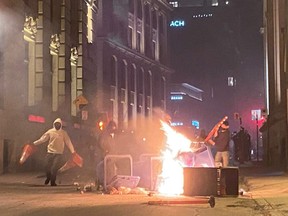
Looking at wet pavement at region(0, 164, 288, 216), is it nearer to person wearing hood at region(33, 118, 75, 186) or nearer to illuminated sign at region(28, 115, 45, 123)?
person wearing hood at region(33, 118, 75, 186)

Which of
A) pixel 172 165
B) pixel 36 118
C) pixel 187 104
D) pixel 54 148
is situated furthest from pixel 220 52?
pixel 172 165

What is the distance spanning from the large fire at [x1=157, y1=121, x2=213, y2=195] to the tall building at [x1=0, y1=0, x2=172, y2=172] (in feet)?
25.6

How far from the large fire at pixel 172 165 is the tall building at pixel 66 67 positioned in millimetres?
7814

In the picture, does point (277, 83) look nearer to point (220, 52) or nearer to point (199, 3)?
point (220, 52)

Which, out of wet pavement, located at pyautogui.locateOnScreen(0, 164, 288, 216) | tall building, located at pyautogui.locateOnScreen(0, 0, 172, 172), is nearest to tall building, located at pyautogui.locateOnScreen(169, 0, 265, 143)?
tall building, located at pyautogui.locateOnScreen(0, 0, 172, 172)

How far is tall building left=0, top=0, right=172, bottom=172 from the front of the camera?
25.0 m

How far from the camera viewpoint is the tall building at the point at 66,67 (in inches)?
985

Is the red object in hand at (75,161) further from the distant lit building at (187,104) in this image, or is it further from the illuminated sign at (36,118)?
the distant lit building at (187,104)

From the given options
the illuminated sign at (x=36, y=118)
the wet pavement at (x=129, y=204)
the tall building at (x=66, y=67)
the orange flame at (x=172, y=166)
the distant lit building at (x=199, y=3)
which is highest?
the distant lit building at (x=199, y=3)

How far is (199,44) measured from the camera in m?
127

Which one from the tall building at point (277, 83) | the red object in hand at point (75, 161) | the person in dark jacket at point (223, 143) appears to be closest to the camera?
the red object in hand at point (75, 161)

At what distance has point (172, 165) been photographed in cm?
1441

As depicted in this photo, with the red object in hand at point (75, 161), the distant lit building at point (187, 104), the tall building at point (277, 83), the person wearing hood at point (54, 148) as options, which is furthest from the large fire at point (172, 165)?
the distant lit building at point (187, 104)

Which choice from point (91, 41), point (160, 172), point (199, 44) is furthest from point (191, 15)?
point (160, 172)
